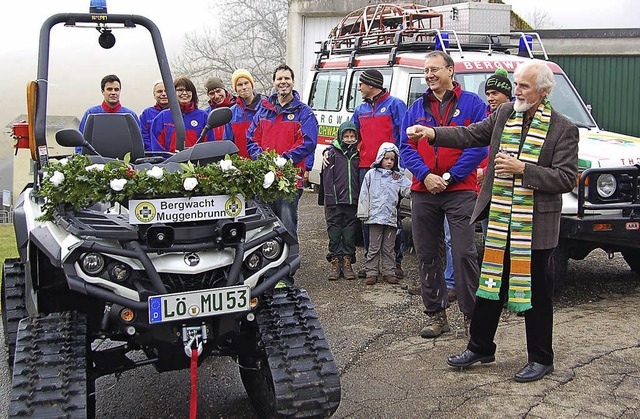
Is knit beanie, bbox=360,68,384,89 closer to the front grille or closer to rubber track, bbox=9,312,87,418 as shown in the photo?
the front grille

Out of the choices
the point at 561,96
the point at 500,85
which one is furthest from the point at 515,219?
the point at 561,96

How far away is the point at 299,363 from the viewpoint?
4.28 metres

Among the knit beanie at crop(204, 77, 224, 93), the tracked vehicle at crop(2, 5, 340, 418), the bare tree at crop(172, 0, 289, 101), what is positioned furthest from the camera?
the bare tree at crop(172, 0, 289, 101)

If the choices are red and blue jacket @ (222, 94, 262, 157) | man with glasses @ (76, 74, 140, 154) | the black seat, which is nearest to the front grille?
the black seat

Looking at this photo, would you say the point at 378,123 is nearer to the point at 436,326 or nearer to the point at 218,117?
the point at 436,326

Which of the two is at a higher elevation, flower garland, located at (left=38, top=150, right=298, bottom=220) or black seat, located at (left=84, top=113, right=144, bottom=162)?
black seat, located at (left=84, top=113, right=144, bottom=162)

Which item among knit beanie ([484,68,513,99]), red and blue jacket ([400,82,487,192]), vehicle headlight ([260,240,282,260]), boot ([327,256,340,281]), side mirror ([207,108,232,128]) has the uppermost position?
knit beanie ([484,68,513,99])

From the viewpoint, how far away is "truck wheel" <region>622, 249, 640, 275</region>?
26.8 feet

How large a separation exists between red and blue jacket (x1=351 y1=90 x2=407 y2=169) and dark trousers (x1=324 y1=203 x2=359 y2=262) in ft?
1.62

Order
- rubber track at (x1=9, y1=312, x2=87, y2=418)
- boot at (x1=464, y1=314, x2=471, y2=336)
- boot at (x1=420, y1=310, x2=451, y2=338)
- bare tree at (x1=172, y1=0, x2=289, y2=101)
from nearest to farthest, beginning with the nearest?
rubber track at (x1=9, y1=312, x2=87, y2=418), boot at (x1=464, y1=314, x2=471, y2=336), boot at (x1=420, y1=310, x2=451, y2=338), bare tree at (x1=172, y1=0, x2=289, y2=101)

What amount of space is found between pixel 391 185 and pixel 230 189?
4359mm

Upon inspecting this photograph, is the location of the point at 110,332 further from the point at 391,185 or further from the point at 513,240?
the point at 391,185

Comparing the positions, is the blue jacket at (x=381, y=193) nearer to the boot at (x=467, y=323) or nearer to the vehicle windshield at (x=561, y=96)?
the vehicle windshield at (x=561, y=96)

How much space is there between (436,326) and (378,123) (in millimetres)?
2828
